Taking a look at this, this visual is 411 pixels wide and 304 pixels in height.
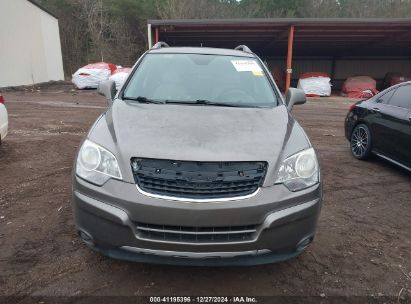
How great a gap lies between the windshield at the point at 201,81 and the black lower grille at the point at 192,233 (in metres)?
1.46

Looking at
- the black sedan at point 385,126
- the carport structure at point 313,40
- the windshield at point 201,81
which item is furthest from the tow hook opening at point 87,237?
the carport structure at point 313,40

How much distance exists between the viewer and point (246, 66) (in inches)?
158

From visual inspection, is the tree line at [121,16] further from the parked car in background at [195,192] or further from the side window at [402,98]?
the parked car in background at [195,192]

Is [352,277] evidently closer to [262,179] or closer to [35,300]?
[262,179]

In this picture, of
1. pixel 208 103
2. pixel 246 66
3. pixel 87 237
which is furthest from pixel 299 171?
pixel 246 66

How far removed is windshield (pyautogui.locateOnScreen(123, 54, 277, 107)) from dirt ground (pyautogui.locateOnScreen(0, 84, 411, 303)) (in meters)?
1.50

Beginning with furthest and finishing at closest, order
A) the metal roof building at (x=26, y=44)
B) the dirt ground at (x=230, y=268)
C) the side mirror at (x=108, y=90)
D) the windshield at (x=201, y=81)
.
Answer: the metal roof building at (x=26, y=44) < the side mirror at (x=108, y=90) < the windshield at (x=201, y=81) < the dirt ground at (x=230, y=268)

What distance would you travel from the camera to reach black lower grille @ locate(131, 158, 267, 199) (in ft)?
7.67

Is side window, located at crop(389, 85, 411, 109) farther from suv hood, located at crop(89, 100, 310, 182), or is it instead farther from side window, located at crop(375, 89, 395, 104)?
suv hood, located at crop(89, 100, 310, 182)

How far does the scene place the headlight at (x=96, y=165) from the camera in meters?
2.46

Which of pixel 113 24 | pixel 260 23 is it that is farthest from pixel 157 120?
pixel 113 24

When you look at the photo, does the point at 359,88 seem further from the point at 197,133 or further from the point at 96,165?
the point at 96,165

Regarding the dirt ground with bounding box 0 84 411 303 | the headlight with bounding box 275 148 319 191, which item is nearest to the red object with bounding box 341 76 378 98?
the dirt ground with bounding box 0 84 411 303

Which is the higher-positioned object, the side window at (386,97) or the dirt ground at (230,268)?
the side window at (386,97)
